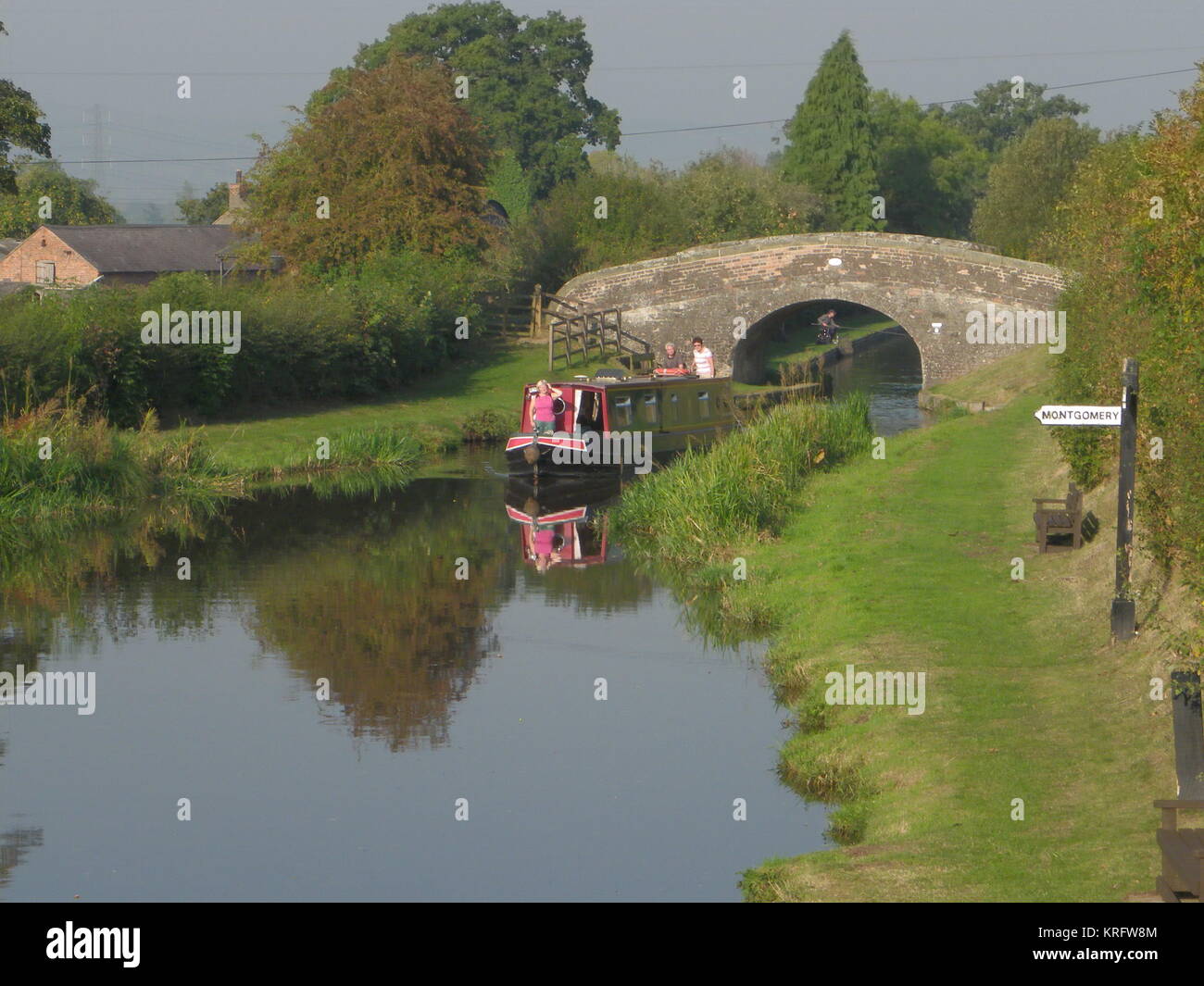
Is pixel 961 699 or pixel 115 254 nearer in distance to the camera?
pixel 961 699

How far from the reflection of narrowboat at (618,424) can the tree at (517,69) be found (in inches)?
1952

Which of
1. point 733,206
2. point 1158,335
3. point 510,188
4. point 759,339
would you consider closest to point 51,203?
point 510,188

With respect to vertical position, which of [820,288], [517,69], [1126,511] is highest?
[517,69]

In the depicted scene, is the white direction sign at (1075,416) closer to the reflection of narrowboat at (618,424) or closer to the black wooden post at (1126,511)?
the black wooden post at (1126,511)

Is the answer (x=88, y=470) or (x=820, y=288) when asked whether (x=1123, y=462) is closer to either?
(x=88, y=470)

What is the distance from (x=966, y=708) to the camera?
1155cm

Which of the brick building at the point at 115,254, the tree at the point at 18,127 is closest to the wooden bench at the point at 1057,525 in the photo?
the tree at the point at 18,127

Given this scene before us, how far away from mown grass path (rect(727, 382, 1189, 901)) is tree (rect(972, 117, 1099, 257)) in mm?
32661

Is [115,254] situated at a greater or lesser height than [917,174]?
lesser

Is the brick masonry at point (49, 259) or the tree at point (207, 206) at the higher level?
the tree at point (207, 206)

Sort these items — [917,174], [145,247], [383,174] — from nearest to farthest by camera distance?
[383,174]
[145,247]
[917,174]

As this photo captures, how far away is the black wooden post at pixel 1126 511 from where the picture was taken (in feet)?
40.1

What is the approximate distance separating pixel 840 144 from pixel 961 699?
51956mm

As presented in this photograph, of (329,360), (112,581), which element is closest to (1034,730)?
(112,581)
